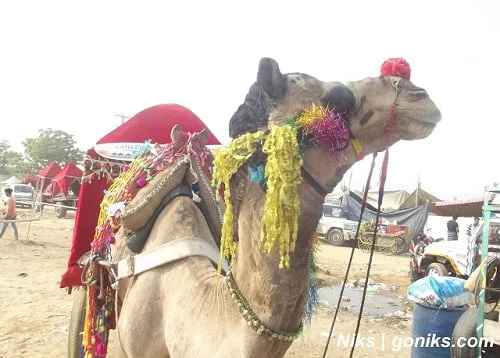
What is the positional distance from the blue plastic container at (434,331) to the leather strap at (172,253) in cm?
349

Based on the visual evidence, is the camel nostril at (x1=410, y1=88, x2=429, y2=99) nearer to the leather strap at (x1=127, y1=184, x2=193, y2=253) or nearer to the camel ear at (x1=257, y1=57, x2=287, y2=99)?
the camel ear at (x1=257, y1=57, x2=287, y2=99)

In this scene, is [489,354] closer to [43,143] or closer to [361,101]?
[361,101]

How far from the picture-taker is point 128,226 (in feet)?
9.31

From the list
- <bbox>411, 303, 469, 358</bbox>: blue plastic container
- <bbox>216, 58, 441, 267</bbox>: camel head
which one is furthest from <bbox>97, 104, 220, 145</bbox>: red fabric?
<bbox>411, 303, 469, 358</bbox>: blue plastic container

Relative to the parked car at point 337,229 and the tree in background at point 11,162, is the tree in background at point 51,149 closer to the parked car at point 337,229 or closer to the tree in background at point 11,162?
the tree in background at point 11,162

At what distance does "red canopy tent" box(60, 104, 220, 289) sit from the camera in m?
4.10

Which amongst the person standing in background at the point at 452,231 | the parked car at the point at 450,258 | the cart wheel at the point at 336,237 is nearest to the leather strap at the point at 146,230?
the parked car at the point at 450,258

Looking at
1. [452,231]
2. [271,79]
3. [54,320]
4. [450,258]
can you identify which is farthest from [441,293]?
[452,231]

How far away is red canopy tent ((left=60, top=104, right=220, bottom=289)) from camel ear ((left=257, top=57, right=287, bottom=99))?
2.60 m

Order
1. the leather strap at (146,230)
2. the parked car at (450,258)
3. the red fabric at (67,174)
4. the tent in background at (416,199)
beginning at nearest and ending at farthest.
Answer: the leather strap at (146,230) < the parked car at (450,258) < the red fabric at (67,174) < the tent in background at (416,199)

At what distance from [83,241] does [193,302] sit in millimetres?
2391

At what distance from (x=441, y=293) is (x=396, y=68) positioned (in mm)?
4361

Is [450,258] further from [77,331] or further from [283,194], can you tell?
[283,194]

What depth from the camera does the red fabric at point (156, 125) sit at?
411 cm
